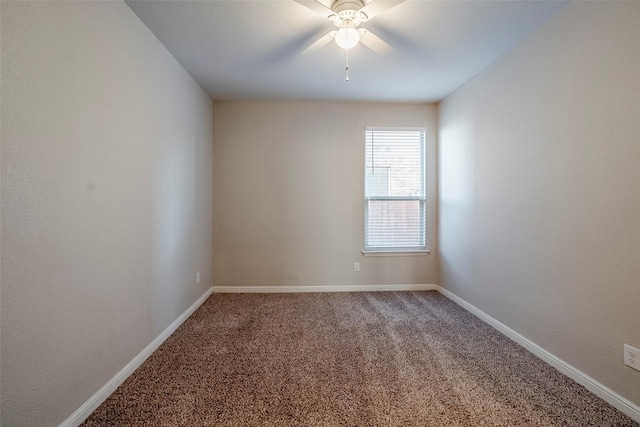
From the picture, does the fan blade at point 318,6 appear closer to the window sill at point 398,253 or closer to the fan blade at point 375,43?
the fan blade at point 375,43

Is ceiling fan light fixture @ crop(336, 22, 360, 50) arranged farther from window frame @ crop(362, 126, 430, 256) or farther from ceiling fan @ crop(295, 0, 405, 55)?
Answer: window frame @ crop(362, 126, 430, 256)

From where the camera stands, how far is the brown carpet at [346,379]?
4.88 ft

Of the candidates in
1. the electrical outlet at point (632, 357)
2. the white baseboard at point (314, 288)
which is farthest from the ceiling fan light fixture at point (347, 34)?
the white baseboard at point (314, 288)

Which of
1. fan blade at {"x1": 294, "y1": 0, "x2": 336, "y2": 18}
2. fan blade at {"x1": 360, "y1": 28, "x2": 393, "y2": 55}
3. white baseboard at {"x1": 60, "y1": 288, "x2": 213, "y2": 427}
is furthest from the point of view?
fan blade at {"x1": 360, "y1": 28, "x2": 393, "y2": 55}

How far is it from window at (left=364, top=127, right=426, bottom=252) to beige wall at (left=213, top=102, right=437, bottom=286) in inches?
4.6

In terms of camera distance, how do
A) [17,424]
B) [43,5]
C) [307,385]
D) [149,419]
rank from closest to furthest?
[17,424], [43,5], [149,419], [307,385]

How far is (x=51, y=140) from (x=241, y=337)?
6.21ft

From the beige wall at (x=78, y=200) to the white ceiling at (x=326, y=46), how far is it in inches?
14.9

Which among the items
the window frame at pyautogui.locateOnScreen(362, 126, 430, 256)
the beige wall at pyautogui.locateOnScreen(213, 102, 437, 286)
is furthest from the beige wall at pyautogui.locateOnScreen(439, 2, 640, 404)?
the beige wall at pyautogui.locateOnScreen(213, 102, 437, 286)

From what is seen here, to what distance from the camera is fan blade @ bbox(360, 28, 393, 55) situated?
2.20 metres

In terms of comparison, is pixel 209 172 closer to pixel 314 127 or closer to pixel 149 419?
pixel 314 127

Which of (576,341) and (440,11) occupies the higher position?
(440,11)

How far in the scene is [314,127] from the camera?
12.0 feet

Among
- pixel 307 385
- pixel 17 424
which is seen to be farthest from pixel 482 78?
pixel 17 424
